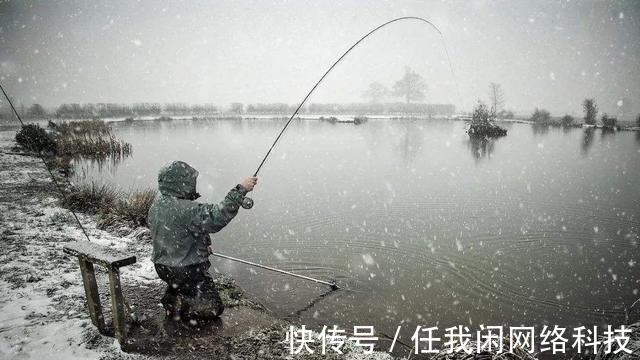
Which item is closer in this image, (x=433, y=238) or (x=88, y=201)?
(x=433, y=238)

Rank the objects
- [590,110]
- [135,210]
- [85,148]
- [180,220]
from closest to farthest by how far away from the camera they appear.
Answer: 1. [180,220]
2. [135,210]
3. [85,148]
4. [590,110]

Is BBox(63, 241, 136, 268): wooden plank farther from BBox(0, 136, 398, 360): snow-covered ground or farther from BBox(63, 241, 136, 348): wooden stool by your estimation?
BBox(0, 136, 398, 360): snow-covered ground

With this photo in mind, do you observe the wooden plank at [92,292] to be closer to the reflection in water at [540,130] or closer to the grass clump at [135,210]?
the grass clump at [135,210]

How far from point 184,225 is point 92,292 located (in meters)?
1.25

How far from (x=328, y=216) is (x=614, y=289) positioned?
6565mm

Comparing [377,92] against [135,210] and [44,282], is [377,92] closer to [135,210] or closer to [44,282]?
[135,210]

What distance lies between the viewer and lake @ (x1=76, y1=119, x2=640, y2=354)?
5762 millimetres

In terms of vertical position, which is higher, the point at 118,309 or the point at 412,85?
the point at 412,85

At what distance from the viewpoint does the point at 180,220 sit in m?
3.43

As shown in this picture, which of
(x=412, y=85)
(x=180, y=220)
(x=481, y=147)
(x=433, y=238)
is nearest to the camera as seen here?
(x=180, y=220)

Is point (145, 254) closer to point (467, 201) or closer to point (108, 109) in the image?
point (467, 201)

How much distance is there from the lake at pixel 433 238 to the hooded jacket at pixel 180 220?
233 cm

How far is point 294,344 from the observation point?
4.08m

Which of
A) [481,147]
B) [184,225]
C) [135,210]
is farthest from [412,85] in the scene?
[184,225]
